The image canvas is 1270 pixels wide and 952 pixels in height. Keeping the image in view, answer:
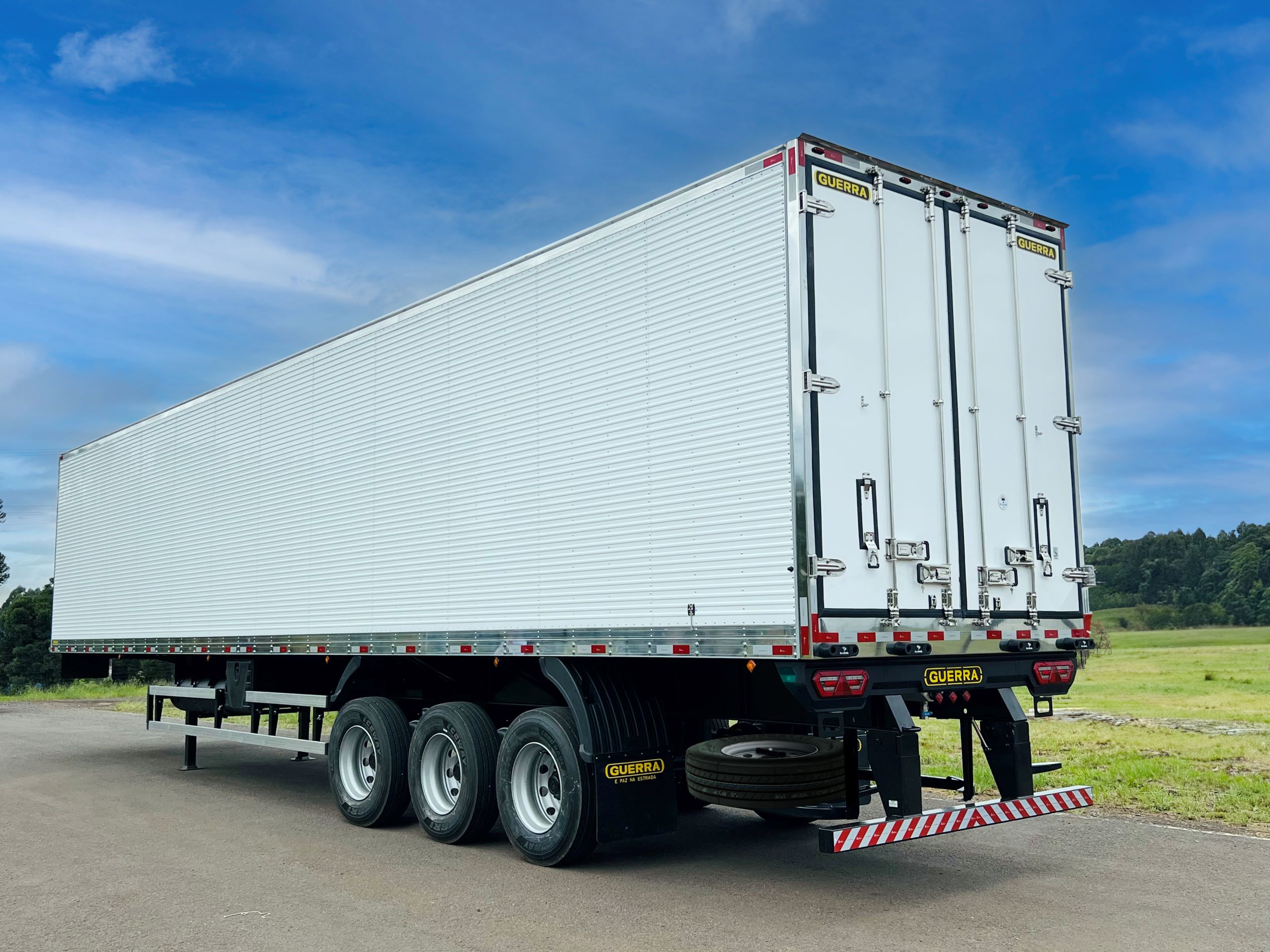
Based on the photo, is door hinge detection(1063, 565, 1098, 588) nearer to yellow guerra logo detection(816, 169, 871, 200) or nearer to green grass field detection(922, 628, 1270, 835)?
green grass field detection(922, 628, 1270, 835)

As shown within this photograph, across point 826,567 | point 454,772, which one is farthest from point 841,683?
point 454,772

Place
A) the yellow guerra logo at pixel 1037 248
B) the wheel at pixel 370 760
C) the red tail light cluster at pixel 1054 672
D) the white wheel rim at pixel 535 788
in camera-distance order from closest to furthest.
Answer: the red tail light cluster at pixel 1054 672 < the white wheel rim at pixel 535 788 < the yellow guerra logo at pixel 1037 248 < the wheel at pixel 370 760

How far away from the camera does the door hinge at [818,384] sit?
7.17m

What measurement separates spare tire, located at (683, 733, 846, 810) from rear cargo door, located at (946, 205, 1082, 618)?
1604mm

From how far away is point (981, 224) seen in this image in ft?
28.5

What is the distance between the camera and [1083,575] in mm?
8789

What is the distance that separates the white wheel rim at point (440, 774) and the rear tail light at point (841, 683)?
3.74 meters

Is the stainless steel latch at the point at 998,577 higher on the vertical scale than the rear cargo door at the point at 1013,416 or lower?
lower

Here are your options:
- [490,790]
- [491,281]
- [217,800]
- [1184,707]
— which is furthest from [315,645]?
[1184,707]

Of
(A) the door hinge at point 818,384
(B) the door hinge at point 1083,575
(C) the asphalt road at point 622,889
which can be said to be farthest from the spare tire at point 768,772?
(B) the door hinge at point 1083,575

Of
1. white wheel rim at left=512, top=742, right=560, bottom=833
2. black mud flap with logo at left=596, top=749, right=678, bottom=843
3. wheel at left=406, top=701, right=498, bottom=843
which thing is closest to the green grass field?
black mud flap with logo at left=596, top=749, right=678, bottom=843

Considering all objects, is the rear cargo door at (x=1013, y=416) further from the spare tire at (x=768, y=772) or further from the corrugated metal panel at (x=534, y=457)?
the corrugated metal panel at (x=534, y=457)

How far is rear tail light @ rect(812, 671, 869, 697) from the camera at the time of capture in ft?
23.1

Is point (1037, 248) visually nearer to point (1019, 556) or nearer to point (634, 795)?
point (1019, 556)
